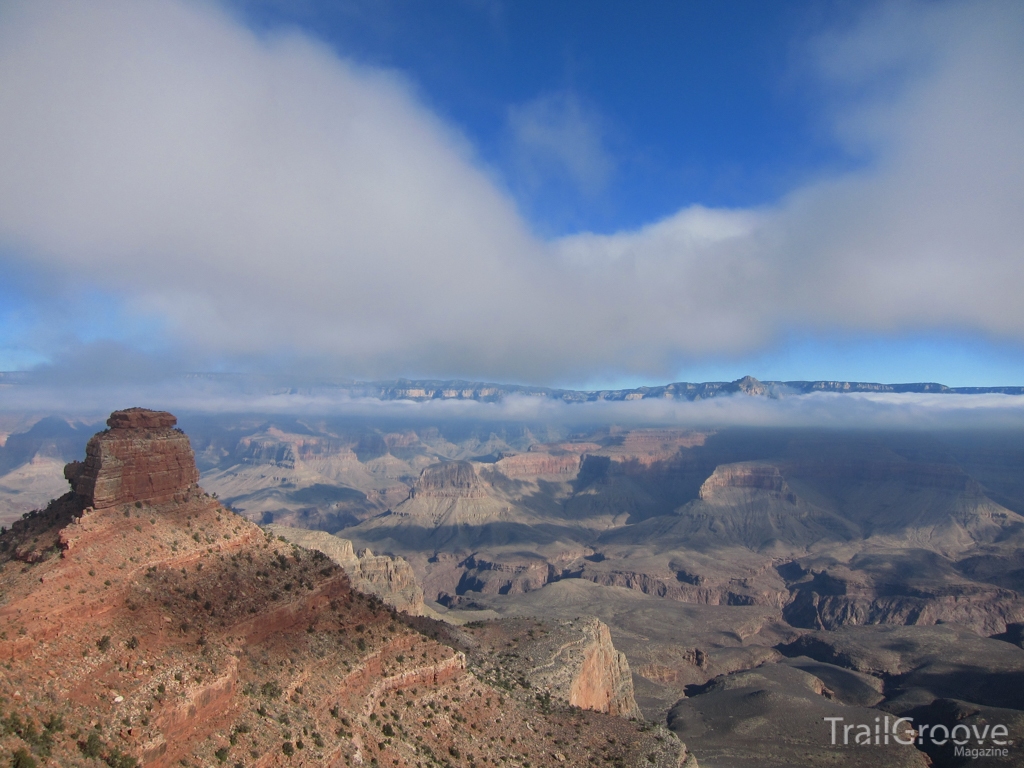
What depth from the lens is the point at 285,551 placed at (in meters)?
40.1

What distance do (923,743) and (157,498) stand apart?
97.8 m

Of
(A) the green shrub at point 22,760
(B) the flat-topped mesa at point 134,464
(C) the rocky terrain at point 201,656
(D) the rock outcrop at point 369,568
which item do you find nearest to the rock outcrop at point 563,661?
(C) the rocky terrain at point 201,656

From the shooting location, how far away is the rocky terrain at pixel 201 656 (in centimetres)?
2373

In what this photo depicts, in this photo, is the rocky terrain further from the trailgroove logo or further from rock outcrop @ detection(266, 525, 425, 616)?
rock outcrop @ detection(266, 525, 425, 616)

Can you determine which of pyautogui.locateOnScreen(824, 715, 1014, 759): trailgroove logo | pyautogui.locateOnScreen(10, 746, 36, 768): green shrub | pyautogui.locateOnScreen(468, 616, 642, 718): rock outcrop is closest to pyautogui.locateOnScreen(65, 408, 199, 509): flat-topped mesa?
pyautogui.locateOnScreen(10, 746, 36, 768): green shrub

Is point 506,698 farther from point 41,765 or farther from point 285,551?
point 41,765

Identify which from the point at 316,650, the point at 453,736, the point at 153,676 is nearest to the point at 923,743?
the point at 453,736

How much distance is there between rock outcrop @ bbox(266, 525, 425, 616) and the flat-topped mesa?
80.3m

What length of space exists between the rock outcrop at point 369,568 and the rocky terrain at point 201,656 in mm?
72658

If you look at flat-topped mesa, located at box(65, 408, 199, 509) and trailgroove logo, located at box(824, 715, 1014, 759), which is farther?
trailgroove logo, located at box(824, 715, 1014, 759)

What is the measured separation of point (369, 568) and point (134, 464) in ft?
332

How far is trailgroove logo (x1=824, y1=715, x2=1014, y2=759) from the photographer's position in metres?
72.4

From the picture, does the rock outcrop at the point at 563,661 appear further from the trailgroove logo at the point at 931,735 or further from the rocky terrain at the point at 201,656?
the trailgroove logo at the point at 931,735

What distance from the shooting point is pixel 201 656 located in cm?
2844
